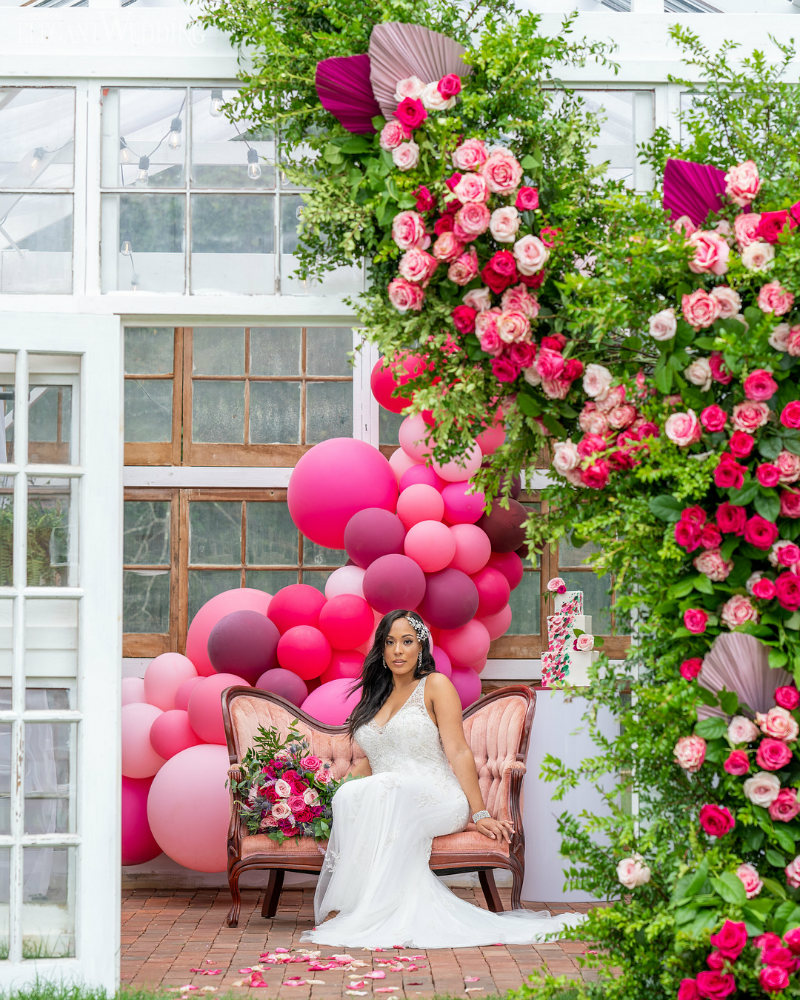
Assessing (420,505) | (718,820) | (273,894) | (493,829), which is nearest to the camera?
(718,820)

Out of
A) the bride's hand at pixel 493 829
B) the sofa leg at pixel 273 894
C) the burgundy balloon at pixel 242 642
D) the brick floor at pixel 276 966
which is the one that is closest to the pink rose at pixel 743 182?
the brick floor at pixel 276 966

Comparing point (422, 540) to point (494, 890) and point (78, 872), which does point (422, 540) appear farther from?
point (78, 872)

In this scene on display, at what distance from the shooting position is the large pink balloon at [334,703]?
17.8ft

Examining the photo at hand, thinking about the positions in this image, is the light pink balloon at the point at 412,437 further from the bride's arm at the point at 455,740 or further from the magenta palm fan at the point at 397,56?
the magenta palm fan at the point at 397,56

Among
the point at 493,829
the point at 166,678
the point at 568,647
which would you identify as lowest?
the point at 493,829

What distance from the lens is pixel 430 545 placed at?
5.27 metres

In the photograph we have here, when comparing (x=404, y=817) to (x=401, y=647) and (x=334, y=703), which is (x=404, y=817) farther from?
(x=334, y=703)

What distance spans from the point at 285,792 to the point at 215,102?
9.03 feet

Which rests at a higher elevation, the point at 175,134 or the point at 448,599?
the point at 175,134

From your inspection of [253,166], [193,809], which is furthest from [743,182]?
[193,809]

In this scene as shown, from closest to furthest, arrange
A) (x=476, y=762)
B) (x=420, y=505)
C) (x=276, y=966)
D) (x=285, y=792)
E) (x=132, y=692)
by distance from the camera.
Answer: (x=276, y=966)
(x=285, y=792)
(x=420, y=505)
(x=476, y=762)
(x=132, y=692)

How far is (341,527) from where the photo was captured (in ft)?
18.3

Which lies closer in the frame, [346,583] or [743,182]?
[743,182]

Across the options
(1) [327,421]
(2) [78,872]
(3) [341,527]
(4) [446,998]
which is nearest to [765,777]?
(4) [446,998]
